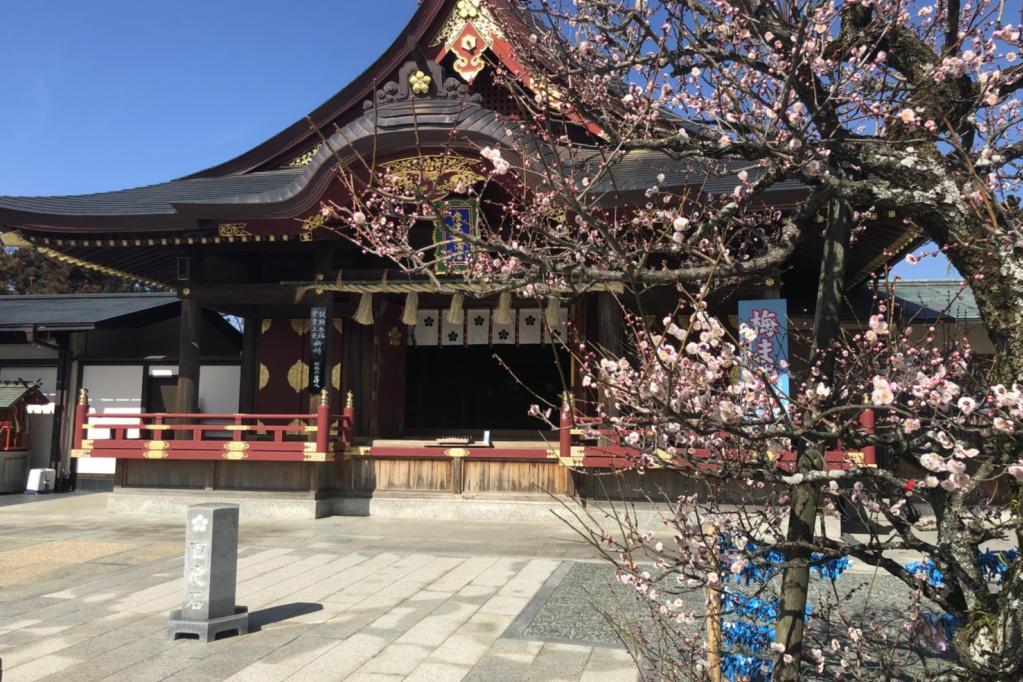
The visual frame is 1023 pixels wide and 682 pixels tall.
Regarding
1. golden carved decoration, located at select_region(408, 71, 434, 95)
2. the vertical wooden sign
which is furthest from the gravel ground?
golden carved decoration, located at select_region(408, 71, 434, 95)

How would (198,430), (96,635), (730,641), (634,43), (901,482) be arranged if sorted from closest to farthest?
(901,482) < (634,43) < (730,641) < (96,635) < (198,430)

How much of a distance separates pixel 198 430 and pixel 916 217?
10.9 meters

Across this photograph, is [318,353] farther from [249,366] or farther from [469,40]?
[469,40]

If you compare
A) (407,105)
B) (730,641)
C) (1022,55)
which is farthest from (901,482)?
(407,105)

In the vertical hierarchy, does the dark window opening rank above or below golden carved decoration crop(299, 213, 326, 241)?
below

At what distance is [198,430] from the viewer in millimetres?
11047

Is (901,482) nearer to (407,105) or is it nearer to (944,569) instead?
(944,569)

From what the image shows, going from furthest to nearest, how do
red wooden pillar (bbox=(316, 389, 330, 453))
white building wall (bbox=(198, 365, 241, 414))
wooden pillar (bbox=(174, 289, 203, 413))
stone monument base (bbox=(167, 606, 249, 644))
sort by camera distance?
1. white building wall (bbox=(198, 365, 241, 414))
2. wooden pillar (bbox=(174, 289, 203, 413))
3. red wooden pillar (bbox=(316, 389, 330, 453))
4. stone monument base (bbox=(167, 606, 249, 644))

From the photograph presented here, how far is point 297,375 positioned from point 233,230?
133 inches

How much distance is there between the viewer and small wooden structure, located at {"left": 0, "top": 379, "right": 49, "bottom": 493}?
46.0ft

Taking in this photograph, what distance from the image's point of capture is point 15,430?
46.9 ft

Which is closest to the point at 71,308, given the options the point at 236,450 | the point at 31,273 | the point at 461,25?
the point at 236,450

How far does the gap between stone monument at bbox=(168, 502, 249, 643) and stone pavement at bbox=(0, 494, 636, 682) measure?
0.39 ft

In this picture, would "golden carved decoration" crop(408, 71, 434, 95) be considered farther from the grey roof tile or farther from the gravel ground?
the grey roof tile
